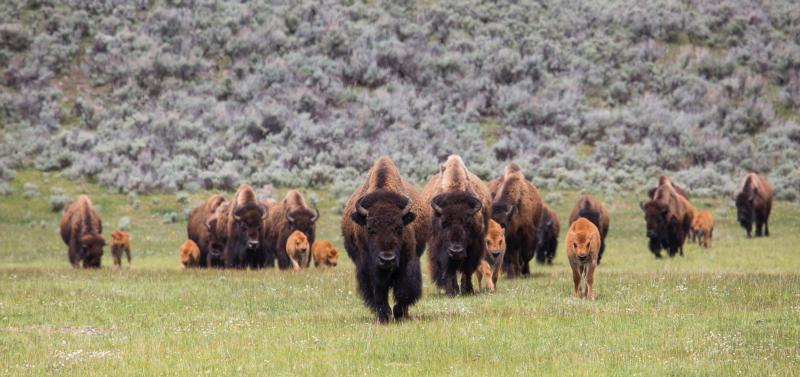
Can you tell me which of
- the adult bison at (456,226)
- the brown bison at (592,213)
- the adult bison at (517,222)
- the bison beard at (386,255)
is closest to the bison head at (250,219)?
the adult bison at (517,222)

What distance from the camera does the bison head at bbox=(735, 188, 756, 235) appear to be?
107ft

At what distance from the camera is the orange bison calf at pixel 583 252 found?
1434 cm

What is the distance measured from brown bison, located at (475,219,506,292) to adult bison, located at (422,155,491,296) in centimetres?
23

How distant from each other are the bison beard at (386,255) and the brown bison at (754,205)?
21867mm

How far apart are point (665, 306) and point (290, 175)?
31404 mm

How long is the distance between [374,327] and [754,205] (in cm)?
2330

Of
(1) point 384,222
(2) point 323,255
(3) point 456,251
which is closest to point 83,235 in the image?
(2) point 323,255

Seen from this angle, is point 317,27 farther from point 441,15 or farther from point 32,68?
point 32,68

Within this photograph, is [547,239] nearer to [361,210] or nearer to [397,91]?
[361,210]

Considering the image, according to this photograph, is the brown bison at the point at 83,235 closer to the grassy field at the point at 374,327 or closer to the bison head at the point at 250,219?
the grassy field at the point at 374,327

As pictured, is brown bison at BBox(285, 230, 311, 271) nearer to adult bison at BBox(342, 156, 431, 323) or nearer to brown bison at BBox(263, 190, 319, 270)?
brown bison at BBox(263, 190, 319, 270)

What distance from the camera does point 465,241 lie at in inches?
585

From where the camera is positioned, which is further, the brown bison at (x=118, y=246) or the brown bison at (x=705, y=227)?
the brown bison at (x=705, y=227)

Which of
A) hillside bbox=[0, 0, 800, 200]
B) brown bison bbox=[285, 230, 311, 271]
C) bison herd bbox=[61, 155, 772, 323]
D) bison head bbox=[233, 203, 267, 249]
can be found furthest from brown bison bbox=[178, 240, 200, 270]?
hillside bbox=[0, 0, 800, 200]
